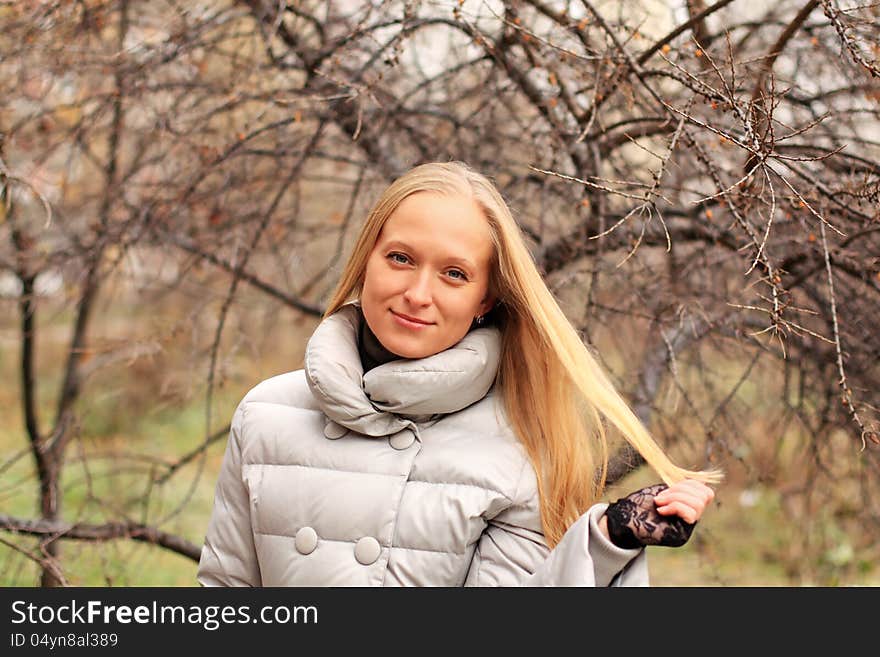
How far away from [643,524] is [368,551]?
0.47m

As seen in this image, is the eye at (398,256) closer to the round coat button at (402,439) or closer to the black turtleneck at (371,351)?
the black turtleneck at (371,351)

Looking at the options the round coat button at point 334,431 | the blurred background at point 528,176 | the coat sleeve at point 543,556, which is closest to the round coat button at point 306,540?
the round coat button at point 334,431

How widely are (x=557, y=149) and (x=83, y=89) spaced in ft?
6.28

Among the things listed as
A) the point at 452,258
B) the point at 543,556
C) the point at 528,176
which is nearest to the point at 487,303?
the point at 452,258

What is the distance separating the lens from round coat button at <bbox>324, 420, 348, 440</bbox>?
1.74m

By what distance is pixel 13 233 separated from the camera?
11.8ft

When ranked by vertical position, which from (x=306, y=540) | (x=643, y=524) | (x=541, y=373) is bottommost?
(x=643, y=524)

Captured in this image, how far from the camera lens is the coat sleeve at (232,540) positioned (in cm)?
180

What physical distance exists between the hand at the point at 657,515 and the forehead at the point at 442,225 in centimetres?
54

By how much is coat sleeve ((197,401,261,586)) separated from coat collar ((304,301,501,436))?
26 centimetres

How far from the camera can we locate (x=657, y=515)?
142 cm

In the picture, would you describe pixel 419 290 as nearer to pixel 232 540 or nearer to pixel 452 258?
pixel 452 258
